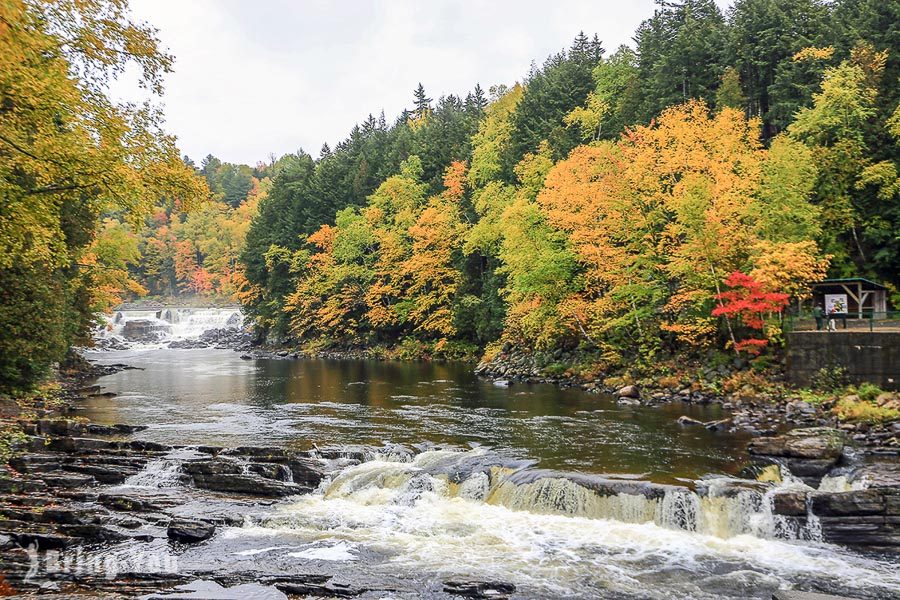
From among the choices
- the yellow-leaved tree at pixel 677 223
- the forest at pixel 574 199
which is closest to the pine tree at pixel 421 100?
the forest at pixel 574 199

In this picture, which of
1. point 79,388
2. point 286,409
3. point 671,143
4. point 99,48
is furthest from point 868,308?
point 79,388

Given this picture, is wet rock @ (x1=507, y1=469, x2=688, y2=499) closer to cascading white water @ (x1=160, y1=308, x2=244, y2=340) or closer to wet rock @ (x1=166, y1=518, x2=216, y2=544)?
wet rock @ (x1=166, y1=518, x2=216, y2=544)

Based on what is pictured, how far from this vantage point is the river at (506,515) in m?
12.7

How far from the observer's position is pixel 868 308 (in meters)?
31.2

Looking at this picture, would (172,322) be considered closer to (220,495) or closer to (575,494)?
(220,495)

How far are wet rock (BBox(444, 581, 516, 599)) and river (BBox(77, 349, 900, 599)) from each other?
248mm

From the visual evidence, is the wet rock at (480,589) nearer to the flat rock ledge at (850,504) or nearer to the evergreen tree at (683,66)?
the flat rock ledge at (850,504)

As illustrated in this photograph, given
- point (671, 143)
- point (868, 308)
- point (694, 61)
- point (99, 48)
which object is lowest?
point (868, 308)

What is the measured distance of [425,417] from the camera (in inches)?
1060

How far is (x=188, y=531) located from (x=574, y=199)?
86.9 feet

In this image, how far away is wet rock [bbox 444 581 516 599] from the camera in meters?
11.8

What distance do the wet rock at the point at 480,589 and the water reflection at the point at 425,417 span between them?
6645mm

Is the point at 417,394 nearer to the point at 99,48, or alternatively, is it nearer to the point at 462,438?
the point at 462,438

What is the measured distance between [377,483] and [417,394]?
15.6m
